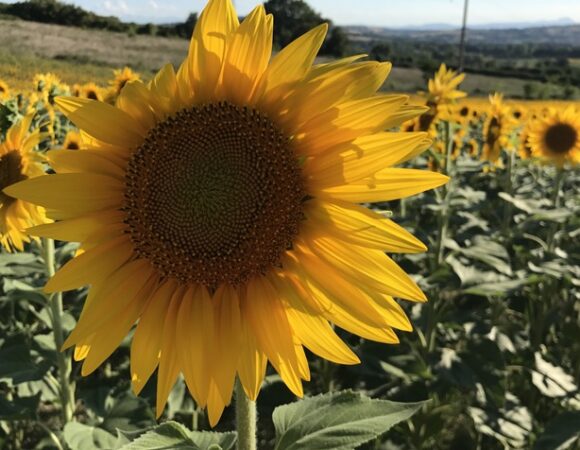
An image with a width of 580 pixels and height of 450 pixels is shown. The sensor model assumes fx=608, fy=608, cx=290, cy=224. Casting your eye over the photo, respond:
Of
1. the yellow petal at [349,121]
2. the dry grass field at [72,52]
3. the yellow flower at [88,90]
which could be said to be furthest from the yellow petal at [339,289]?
the yellow flower at [88,90]

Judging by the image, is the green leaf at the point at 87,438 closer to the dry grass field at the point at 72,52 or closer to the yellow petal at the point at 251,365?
the yellow petal at the point at 251,365

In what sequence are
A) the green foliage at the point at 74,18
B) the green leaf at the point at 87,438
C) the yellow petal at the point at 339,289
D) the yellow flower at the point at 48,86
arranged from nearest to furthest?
the yellow petal at the point at 339,289 → the green leaf at the point at 87,438 → the green foliage at the point at 74,18 → the yellow flower at the point at 48,86

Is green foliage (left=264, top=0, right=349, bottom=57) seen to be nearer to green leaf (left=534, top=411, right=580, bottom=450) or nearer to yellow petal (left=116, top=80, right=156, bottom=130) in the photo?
green leaf (left=534, top=411, right=580, bottom=450)

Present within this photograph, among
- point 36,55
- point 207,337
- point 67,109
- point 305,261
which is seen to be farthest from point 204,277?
point 36,55

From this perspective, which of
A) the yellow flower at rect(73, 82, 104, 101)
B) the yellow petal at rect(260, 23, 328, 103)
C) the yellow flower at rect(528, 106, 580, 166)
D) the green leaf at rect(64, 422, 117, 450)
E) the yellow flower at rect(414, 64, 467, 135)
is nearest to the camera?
the yellow petal at rect(260, 23, 328, 103)

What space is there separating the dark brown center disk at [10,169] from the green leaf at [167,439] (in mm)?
1500

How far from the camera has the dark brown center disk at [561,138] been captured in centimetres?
625

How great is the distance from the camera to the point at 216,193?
4.86ft

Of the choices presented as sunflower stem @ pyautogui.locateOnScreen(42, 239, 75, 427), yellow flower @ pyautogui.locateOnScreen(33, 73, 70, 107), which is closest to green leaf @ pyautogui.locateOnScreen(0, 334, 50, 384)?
sunflower stem @ pyautogui.locateOnScreen(42, 239, 75, 427)

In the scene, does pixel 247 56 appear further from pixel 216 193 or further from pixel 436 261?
pixel 436 261

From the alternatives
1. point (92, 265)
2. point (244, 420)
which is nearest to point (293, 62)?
point (92, 265)

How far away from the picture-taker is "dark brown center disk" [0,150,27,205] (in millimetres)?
2561

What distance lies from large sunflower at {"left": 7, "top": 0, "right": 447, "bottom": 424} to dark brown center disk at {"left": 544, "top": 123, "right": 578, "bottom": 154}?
5.55m

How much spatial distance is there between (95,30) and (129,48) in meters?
0.78
